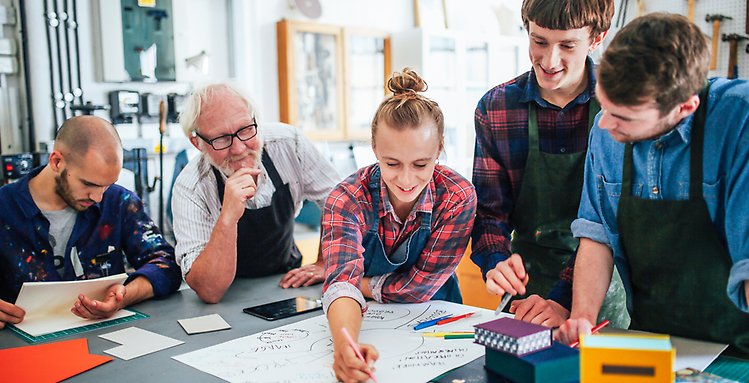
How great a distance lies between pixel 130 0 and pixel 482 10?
3533 millimetres

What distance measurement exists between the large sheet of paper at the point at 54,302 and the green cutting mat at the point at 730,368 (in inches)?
54.6

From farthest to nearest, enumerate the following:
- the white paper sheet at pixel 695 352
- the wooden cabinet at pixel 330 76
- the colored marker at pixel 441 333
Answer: the wooden cabinet at pixel 330 76
the colored marker at pixel 441 333
the white paper sheet at pixel 695 352

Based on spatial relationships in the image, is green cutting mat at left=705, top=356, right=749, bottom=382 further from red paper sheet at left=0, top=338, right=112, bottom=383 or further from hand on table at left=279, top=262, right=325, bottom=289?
red paper sheet at left=0, top=338, right=112, bottom=383

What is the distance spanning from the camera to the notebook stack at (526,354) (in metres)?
1.04

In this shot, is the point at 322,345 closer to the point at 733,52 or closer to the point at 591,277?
the point at 591,277

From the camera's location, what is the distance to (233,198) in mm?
1862

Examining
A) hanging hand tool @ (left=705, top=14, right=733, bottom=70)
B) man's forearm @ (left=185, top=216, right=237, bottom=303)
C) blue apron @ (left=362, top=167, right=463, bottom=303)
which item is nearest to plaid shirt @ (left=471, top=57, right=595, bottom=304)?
blue apron @ (left=362, top=167, right=463, bottom=303)

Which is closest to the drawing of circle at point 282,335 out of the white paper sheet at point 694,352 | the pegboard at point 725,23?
the white paper sheet at point 694,352

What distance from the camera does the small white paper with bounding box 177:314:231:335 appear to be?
147cm

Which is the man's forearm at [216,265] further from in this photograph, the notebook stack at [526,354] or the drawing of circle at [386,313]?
the notebook stack at [526,354]

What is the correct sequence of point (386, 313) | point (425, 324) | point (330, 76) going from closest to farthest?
1. point (425, 324)
2. point (386, 313)
3. point (330, 76)

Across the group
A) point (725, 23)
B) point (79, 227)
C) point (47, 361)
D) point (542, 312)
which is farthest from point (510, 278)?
point (725, 23)

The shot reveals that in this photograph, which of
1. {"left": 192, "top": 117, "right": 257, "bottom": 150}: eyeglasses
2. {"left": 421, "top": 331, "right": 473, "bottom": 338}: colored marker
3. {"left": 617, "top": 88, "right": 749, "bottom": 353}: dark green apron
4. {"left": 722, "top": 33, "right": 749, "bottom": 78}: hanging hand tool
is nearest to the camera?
{"left": 617, "top": 88, "right": 749, "bottom": 353}: dark green apron

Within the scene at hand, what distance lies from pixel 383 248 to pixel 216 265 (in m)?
0.50
